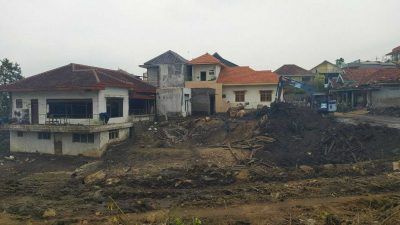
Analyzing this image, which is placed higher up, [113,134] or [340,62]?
[340,62]

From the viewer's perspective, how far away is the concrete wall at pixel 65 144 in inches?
1090

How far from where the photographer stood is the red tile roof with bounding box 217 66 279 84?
39188 mm

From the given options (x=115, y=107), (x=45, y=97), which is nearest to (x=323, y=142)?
(x=115, y=107)

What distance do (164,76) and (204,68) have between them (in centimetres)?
446

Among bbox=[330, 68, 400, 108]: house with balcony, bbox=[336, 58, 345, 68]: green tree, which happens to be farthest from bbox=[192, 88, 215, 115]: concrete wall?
bbox=[336, 58, 345, 68]: green tree

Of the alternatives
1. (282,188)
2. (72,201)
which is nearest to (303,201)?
(282,188)

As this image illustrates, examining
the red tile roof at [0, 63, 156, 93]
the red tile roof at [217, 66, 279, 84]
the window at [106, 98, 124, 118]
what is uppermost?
the red tile roof at [217, 66, 279, 84]

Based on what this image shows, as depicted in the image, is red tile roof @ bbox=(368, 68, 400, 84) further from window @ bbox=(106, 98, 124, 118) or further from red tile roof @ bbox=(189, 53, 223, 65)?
window @ bbox=(106, 98, 124, 118)

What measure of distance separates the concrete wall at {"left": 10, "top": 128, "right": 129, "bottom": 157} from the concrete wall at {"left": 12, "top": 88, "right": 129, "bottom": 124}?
115 cm

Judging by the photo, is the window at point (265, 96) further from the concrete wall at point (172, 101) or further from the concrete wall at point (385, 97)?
the concrete wall at point (385, 97)

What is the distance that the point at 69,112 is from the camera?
2889cm

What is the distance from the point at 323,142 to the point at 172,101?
15062 millimetres

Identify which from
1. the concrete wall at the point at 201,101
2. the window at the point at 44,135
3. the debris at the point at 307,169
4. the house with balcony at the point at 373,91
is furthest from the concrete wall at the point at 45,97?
the house with balcony at the point at 373,91

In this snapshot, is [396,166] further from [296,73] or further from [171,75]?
[296,73]
